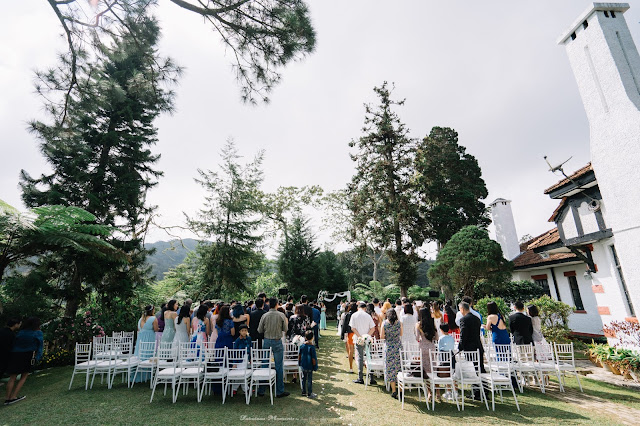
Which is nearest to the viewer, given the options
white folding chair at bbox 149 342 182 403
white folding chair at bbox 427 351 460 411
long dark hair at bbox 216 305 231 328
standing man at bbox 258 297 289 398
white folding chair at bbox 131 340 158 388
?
white folding chair at bbox 427 351 460 411

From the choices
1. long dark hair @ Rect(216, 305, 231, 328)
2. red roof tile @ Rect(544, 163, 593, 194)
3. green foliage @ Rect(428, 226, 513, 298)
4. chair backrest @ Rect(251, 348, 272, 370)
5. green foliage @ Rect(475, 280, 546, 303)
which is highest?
red roof tile @ Rect(544, 163, 593, 194)

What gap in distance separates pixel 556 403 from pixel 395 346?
317cm

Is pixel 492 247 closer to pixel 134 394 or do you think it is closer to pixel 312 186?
pixel 134 394

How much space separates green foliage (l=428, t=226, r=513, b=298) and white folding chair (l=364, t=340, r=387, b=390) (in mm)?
6909

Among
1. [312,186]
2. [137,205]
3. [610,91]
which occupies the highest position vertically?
[312,186]

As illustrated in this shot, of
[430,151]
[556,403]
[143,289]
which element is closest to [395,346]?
[556,403]

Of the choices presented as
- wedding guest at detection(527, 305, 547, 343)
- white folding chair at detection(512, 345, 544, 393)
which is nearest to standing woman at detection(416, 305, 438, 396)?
white folding chair at detection(512, 345, 544, 393)

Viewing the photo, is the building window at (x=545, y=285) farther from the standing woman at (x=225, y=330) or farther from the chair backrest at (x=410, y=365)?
the standing woman at (x=225, y=330)

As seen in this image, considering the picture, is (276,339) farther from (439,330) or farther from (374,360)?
(439,330)

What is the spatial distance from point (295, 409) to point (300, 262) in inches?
676

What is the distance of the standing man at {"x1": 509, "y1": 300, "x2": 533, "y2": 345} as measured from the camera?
262 inches

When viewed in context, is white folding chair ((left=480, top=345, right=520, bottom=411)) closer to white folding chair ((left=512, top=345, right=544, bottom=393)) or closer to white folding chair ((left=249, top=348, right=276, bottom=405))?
white folding chair ((left=512, top=345, right=544, bottom=393))

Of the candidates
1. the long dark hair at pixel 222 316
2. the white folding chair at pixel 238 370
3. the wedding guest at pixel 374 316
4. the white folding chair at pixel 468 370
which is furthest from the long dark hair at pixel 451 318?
the long dark hair at pixel 222 316

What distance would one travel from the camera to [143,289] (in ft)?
43.5
